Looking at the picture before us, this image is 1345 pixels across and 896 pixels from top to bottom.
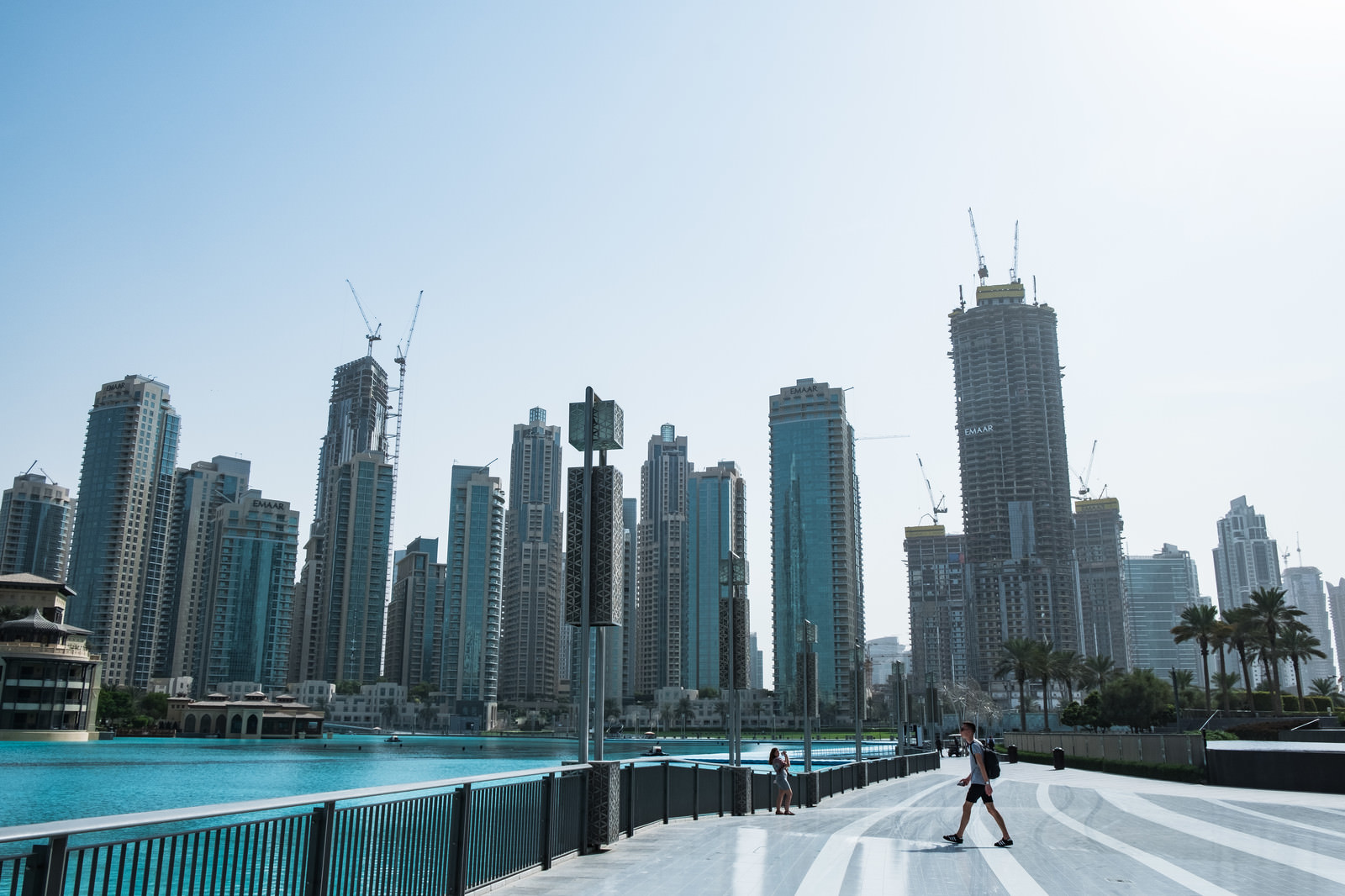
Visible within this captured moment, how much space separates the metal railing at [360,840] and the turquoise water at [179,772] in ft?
26.4

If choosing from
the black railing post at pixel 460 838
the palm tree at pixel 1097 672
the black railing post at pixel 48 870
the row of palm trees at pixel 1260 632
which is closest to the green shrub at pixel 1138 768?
the row of palm trees at pixel 1260 632

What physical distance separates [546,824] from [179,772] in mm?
69977

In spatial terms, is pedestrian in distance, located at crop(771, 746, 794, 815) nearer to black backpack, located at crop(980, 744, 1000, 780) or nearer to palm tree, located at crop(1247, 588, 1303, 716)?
black backpack, located at crop(980, 744, 1000, 780)

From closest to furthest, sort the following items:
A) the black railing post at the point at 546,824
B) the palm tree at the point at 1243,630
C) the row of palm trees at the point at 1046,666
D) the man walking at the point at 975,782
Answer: the black railing post at the point at 546,824, the man walking at the point at 975,782, the palm tree at the point at 1243,630, the row of palm trees at the point at 1046,666

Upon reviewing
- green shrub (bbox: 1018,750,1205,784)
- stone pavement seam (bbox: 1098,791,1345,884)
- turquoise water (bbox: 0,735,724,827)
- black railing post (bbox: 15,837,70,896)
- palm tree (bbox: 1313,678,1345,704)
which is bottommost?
turquoise water (bbox: 0,735,724,827)

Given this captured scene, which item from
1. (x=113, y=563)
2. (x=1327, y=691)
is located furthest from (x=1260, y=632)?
(x=113, y=563)

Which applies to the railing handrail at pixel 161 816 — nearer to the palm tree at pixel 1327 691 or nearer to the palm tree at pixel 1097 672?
the palm tree at pixel 1097 672

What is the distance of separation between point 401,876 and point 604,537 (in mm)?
7434

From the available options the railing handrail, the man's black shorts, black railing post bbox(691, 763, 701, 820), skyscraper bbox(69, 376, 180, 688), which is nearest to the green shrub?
black railing post bbox(691, 763, 701, 820)

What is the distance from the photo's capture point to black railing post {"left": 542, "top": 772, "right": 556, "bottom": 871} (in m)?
11.6

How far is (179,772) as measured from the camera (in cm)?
6981

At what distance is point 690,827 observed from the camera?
658 inches

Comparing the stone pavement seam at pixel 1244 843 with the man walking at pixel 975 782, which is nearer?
the stone pavement seam at pixel 1244 843

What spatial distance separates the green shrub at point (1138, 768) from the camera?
114 ft
